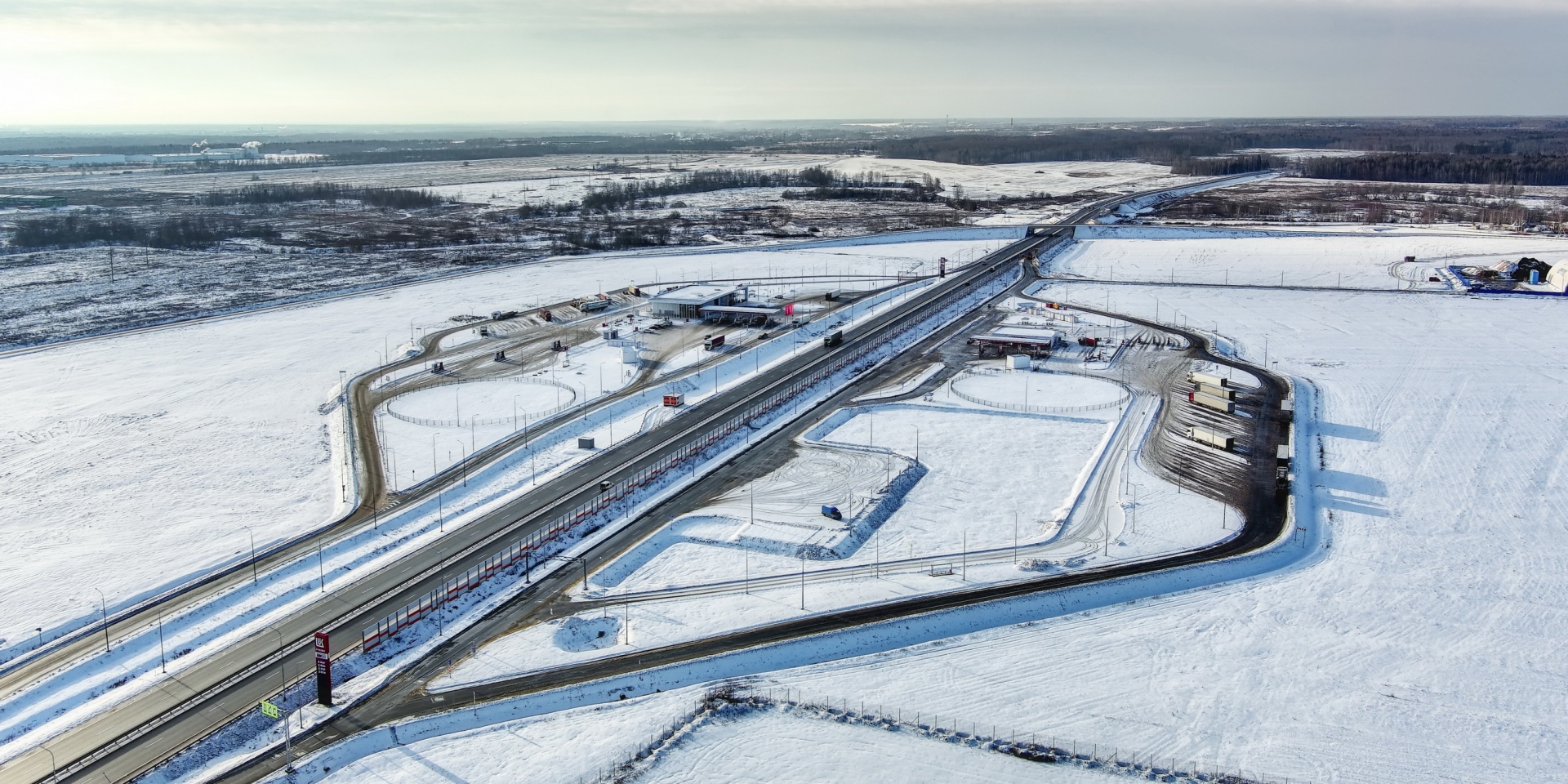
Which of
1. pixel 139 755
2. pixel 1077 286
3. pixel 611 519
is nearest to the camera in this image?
pixel 139 755

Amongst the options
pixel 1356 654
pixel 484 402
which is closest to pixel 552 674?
pixel 1356 654

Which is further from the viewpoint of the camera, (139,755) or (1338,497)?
(1338,497)

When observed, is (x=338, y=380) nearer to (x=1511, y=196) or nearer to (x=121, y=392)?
(x=121, y=392)

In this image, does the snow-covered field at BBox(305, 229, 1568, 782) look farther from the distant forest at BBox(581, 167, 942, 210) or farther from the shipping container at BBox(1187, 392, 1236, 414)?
the distant forest at BBox(581, 167, 942, 210)

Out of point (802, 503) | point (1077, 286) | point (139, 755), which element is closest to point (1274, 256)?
point (1077, 286)

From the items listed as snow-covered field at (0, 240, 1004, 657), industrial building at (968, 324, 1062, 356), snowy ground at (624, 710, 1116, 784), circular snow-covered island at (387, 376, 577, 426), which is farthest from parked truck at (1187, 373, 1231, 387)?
snow-covered field at (0, 240, 1004, 657)

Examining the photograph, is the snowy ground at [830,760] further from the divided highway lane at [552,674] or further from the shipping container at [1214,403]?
the shipping container at [1214,403]
